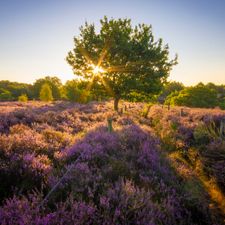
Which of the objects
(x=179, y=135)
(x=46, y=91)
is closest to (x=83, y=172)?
(x=179, y=135)

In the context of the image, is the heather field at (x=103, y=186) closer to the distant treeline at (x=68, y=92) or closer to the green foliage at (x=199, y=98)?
the distant treeline at (x=68, y=92)

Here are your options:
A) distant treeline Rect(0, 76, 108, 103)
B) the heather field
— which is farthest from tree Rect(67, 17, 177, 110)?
the heather field

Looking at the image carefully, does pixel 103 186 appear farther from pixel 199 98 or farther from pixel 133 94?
pixel 199 98

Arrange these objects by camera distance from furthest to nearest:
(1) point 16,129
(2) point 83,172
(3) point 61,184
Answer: (1) point 16,129 → (2) point 83,172 → (3) point 61,184

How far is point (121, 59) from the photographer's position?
20828 millimetres

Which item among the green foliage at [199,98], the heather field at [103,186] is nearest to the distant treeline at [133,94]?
the green foliage at [199,98]

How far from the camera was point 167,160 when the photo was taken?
234 inches

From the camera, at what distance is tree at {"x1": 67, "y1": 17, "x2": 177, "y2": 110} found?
20.7 meters

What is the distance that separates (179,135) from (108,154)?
5568 millimetres

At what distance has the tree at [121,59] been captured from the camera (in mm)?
20719

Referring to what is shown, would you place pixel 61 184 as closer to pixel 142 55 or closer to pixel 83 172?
pixel 83 172

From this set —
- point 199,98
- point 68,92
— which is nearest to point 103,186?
point 199,98

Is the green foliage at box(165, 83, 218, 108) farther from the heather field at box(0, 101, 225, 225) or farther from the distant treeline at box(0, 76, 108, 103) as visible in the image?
the heather field at box(0, 101, 225, 225)

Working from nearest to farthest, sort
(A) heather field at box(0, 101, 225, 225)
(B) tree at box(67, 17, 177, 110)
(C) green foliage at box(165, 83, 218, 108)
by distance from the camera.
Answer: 1. (A) heather field at box(0, 101, 225, 225)
2. (B) tree at box(67, 17, 177, 110)
3. (C) green foliage at box(165, 83, 218, 108)
